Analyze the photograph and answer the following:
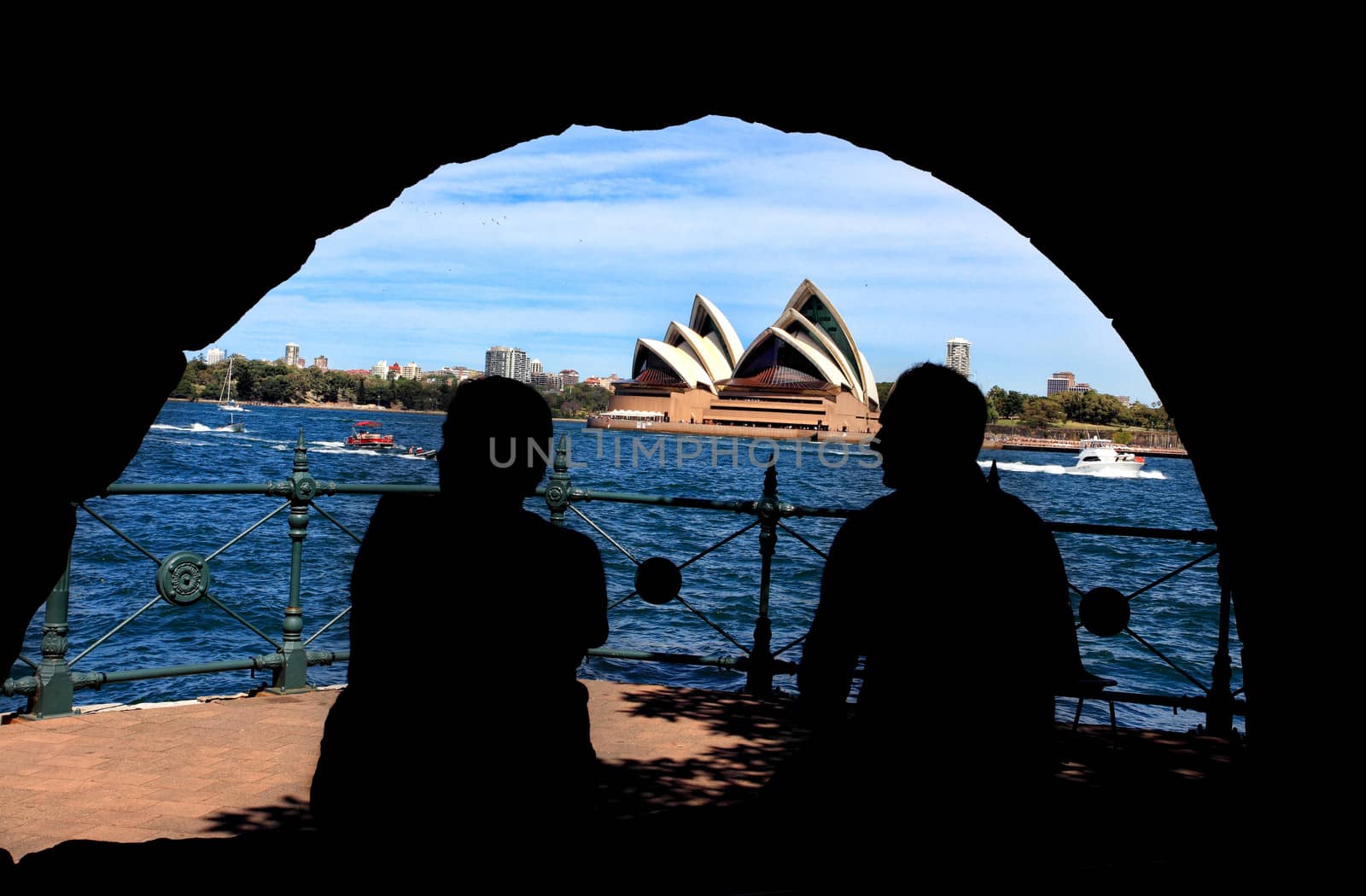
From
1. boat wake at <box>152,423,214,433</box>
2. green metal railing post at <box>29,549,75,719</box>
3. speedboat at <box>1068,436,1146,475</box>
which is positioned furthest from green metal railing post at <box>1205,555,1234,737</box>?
boat wake at <box>152,423,214,433</box>

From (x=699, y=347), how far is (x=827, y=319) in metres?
10.3

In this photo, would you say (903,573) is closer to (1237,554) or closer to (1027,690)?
(1027,690)

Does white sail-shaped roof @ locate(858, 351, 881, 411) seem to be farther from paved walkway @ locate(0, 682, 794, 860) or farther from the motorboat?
paved walkway @ locate(0, 682, 794, 860)

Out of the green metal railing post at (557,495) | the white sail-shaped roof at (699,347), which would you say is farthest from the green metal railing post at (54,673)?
the white sail-shaped roof at (699,347)

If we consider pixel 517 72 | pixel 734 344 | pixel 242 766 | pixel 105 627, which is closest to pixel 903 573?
pixel 517 72

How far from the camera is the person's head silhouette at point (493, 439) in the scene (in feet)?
5.50

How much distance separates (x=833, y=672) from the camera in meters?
1.77

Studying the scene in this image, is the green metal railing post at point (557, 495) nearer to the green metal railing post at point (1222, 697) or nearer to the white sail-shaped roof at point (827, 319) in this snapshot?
the green metal railing post at point (1222, 697)

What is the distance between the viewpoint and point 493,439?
5.57ft

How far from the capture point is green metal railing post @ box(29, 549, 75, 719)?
15.1 feet

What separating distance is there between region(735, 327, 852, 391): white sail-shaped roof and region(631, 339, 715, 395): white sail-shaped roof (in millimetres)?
4216

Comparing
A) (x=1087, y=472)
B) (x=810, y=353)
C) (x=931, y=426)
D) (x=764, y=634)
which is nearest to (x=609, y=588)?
(x=764, y=634)

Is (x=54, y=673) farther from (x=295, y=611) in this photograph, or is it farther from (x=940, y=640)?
(x=940, y=640)

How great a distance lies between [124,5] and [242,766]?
10.2ft
